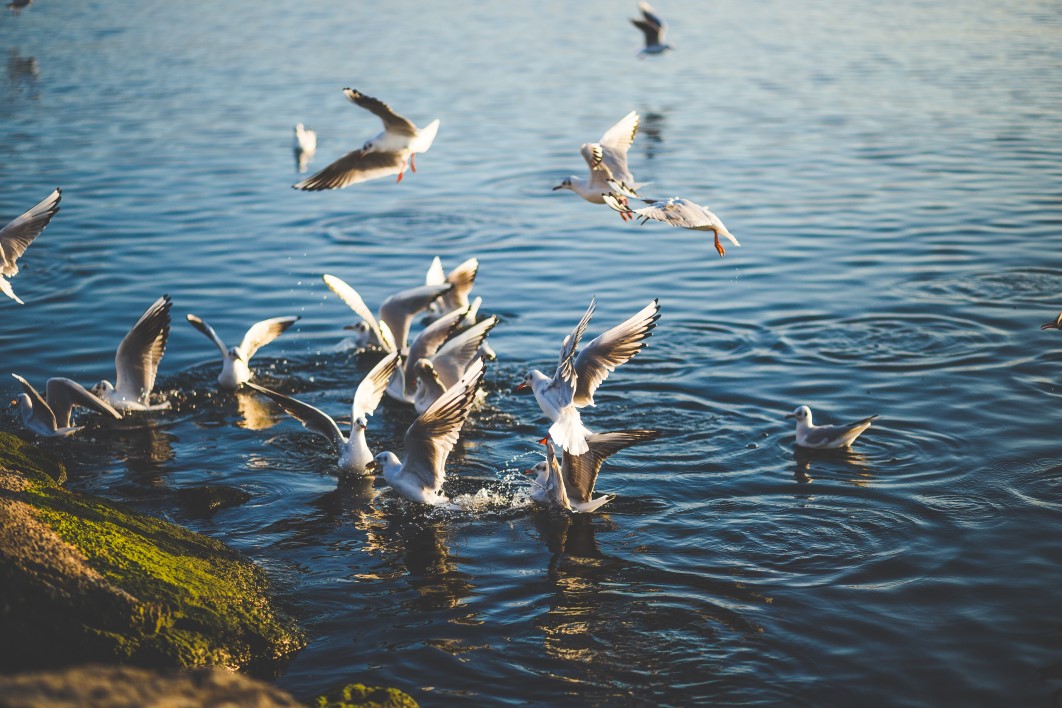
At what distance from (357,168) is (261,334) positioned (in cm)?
229

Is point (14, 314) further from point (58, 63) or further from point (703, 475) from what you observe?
point (58, 63)

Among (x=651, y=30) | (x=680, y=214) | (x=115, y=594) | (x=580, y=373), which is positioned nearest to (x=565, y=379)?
(x=580, y=373)

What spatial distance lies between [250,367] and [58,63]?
27668 mm

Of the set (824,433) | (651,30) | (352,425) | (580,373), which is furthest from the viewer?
(651,30)

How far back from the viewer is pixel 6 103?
3058 centimetres

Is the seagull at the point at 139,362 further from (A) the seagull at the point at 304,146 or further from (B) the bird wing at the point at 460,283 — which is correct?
(A) the seagull at the point at 304,146

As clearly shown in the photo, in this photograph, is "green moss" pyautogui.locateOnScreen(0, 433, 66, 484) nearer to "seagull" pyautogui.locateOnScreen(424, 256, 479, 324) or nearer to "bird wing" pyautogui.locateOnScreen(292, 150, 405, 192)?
"bird wing" pyautogui.locateOnScreen(292, 150, 405, 192)

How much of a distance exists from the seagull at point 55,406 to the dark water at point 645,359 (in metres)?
0.20

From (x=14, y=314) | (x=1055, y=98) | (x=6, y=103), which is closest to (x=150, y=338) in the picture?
(x=14, y=314)

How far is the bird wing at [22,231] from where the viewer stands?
12.3m

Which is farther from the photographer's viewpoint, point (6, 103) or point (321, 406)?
point (6, 103)

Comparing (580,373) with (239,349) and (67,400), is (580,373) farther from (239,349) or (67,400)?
(67,400)

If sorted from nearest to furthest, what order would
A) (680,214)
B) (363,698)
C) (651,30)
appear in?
(363,698) → (680,214) → (651,30)

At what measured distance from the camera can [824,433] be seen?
35.5 feet
